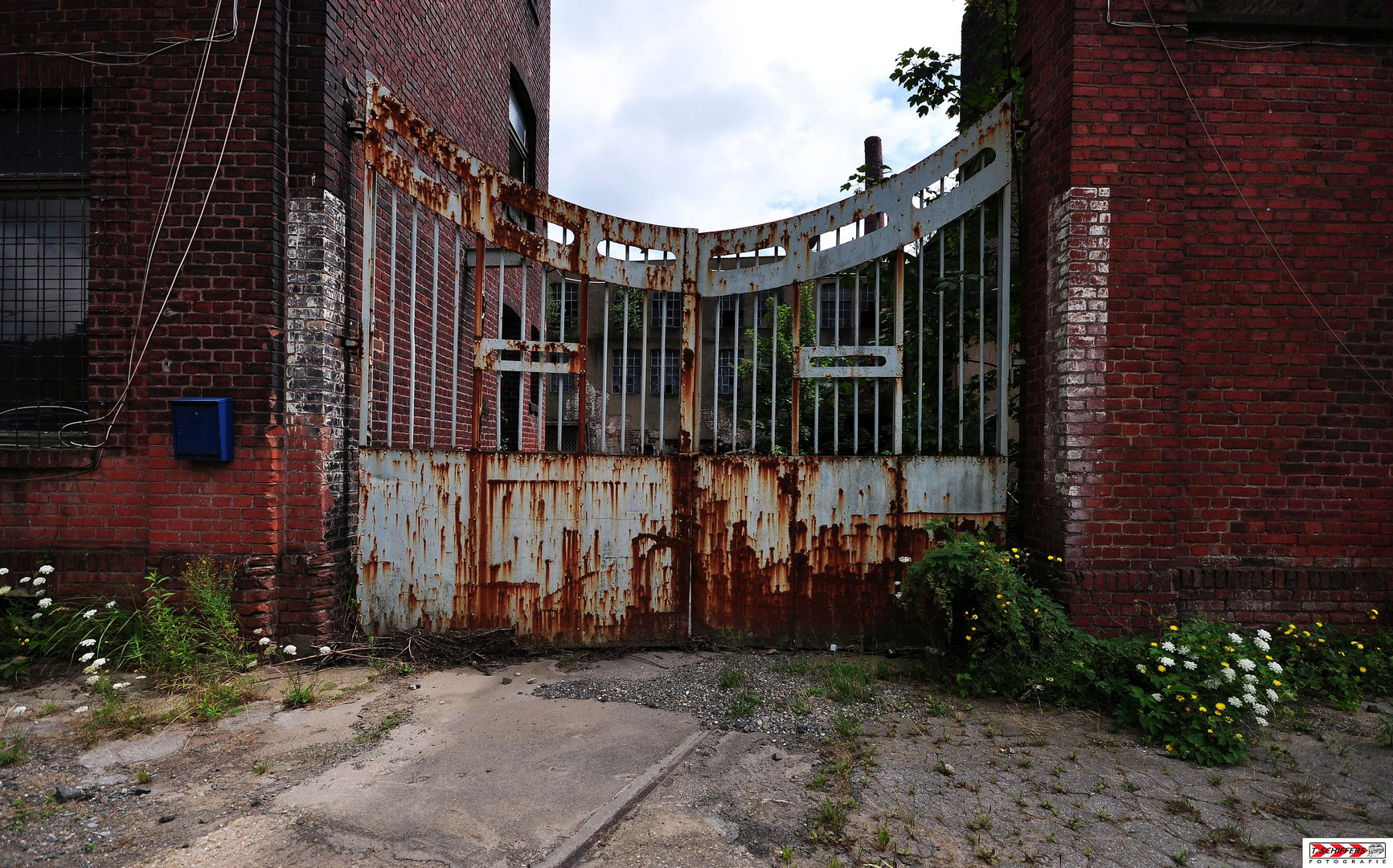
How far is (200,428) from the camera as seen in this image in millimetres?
4055

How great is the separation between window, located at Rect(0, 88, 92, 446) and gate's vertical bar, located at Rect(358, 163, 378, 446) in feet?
5.53

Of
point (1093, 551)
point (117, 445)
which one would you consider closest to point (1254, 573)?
point (1093, 551)

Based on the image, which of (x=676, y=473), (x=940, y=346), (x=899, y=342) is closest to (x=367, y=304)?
(x=676, y=473)

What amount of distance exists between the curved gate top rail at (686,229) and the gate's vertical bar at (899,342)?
148 millimetres

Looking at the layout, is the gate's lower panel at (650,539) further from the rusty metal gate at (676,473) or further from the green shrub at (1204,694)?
the green shrub at (1204,694)

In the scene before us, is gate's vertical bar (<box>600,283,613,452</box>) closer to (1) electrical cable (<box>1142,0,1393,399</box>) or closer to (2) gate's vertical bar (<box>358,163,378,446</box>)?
Result: (2) gate's vertical bar (<box>358,163,378,446</box>)

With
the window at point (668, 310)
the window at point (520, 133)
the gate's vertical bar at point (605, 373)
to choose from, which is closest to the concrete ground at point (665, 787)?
the gate's vertical bar at point (605, 373)

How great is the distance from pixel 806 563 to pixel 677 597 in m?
0.93

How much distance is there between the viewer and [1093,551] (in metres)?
4.04

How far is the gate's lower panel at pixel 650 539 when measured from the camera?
4492mm

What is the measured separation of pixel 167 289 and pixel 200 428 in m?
0.93

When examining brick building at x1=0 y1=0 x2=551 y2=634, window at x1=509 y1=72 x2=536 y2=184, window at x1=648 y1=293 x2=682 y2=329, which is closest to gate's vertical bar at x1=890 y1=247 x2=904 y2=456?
window at x1=648 y1=293 x2=682 y2=329

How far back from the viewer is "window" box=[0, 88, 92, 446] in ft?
14.0

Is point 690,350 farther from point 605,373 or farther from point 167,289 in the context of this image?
point 167,289
